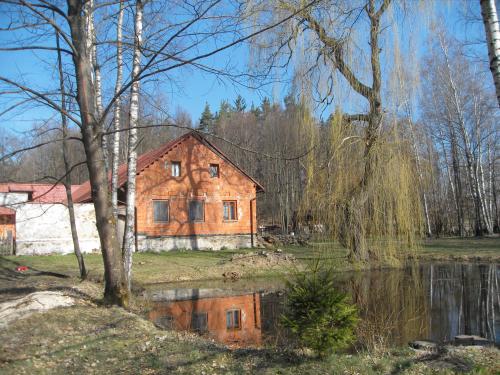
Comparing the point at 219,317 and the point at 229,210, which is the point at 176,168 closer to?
the point at 229,210

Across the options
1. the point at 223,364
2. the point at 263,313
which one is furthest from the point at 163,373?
the point at 263,313

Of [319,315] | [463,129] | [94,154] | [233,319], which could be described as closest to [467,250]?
[463,129]

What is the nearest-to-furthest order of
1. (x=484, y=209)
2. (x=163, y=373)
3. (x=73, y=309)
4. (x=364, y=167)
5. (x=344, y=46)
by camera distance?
(x=163, y=373)
(x=73, y=309)
(x=344, y=46)
(x=364, y=167)
(x=484, y=209)

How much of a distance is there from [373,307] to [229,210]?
59.1 ft

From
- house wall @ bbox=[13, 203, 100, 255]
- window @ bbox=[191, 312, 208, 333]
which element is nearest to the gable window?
house wall @ bbox=[13, 203, 100, 255]

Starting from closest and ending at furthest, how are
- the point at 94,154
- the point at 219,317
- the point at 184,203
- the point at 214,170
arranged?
the point at 94,154 → the point at 219,317 → the point at 184,203 → the point at 214,170

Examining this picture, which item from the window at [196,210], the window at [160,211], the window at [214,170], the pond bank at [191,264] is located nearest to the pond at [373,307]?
the pond bank at [191,264]

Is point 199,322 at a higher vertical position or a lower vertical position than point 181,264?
lower

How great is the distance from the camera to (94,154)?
8078mm

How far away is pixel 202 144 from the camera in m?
27.8

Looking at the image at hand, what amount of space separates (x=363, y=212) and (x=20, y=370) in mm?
8911

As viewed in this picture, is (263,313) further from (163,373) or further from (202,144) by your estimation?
(202,144)

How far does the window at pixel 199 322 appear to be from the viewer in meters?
9.99

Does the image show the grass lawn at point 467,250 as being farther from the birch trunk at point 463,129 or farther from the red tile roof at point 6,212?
the red tile roof at point 6,212
